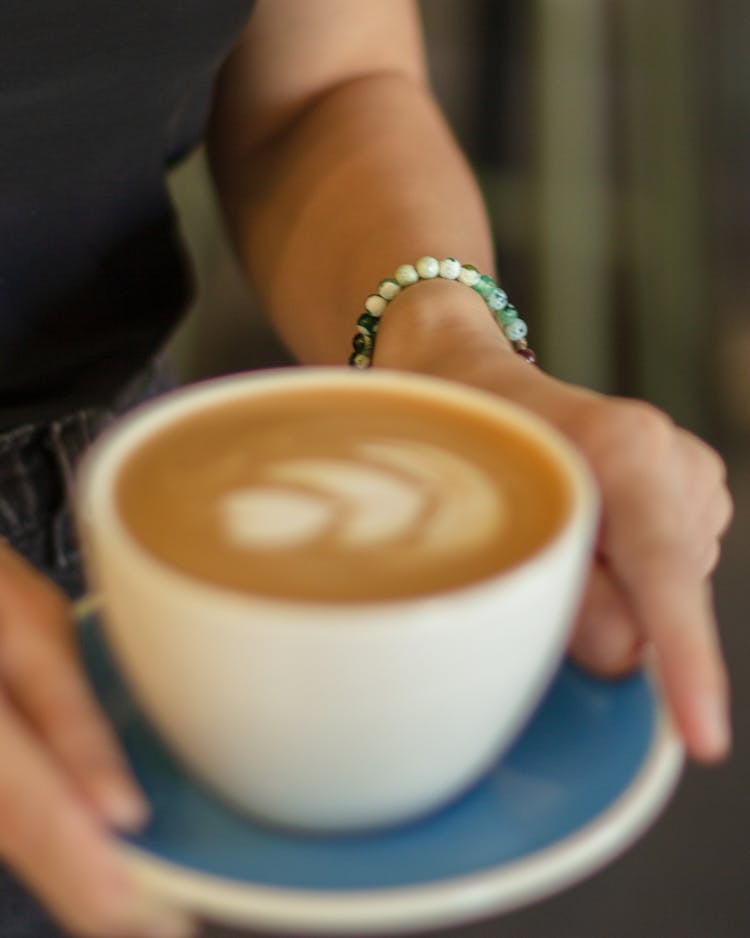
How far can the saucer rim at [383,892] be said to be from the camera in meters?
0.35

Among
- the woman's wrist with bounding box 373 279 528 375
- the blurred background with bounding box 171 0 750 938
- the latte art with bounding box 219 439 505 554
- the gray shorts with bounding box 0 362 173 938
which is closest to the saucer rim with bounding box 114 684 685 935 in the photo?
the latte art with bounding box 219 439 505 554

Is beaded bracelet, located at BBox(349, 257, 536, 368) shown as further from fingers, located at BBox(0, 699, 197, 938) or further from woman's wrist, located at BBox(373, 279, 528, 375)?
fingers, located at BBox(0, 699, 197, 938)

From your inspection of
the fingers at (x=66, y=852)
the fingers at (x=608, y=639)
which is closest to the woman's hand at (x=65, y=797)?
the fingers at (x=66, y=852)

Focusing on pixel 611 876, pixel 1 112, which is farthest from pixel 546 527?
pixel 611 876

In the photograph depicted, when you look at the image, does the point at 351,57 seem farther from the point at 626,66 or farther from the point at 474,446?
the point at 626,66

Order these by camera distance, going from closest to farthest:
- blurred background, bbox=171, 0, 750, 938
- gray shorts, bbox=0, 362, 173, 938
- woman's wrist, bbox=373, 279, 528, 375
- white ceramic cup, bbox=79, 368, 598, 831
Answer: white ceramic cup, bbox=79, 368, 598, 831, woman's wrist, bbox=373, 279, 528, 375, gray shorts, bbox=0, 362, 173, 938, blurred background, bbox=171, 0, 750, 938

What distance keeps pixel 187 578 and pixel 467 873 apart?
0.42 ft

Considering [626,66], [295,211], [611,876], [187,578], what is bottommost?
[611,876]

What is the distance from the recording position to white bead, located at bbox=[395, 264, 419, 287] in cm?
63

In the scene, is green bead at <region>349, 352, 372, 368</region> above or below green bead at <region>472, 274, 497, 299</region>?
below

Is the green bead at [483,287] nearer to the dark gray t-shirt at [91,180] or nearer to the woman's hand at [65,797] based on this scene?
the dark gray t-shirt at [91,180]

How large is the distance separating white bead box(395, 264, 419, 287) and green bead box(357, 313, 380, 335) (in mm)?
23

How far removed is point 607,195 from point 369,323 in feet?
4.67

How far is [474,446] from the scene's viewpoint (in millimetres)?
437
